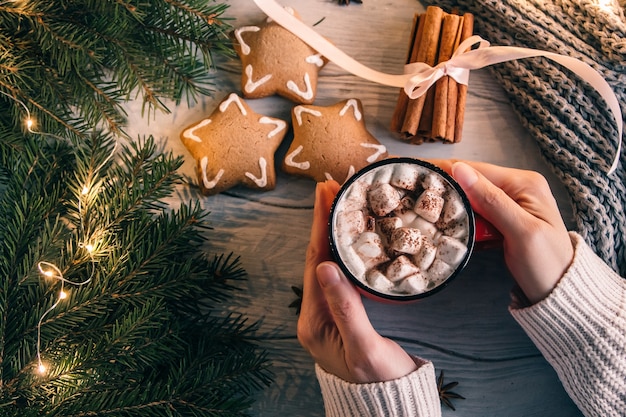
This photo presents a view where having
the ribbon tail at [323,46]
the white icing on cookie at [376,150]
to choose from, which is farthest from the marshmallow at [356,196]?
the ribbon tail at [323,46]

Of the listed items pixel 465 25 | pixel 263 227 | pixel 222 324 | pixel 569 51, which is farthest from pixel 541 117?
pixel 222 324

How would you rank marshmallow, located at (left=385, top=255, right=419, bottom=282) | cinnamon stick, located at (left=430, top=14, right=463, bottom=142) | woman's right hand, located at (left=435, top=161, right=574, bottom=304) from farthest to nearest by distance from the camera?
1. cinnamon stick, located at (left=430, top=14, right=463, bottom=142)
2. woman's right hand, located at (left=435, top=161, right=574, bottom=304)
3. marshmallow, located at (left=385, top=255, right=419, bottom=282)

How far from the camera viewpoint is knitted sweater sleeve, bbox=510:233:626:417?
98cm

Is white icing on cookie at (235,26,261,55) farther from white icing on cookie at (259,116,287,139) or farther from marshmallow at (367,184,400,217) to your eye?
marshmallow at (367,184,400,217)

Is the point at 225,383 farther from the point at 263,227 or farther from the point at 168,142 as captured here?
the point at 168,142

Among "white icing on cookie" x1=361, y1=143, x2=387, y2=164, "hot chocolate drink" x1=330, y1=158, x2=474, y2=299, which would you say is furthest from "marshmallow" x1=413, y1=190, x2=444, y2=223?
"white icing on cookie" x1=361, y1=143, x2=387, y2=164

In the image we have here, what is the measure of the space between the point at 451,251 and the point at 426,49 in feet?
1.63

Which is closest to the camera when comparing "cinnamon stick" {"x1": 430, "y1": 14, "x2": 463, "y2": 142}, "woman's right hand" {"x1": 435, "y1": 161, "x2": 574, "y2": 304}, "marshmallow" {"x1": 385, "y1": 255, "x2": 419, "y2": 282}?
"marshmallow" {"x1": 385, "y1": 255, "x2": 419, "y2": 282}

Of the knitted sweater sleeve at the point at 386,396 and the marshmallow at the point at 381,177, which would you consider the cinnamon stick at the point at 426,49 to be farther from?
the knitted sweater sleeve at the point at 386,396

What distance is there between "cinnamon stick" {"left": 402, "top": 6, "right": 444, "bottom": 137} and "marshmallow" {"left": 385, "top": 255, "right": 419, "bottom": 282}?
1.24 feet

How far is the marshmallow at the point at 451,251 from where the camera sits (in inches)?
32.0

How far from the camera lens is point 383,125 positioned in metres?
1.17

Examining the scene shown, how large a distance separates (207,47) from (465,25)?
55 cm

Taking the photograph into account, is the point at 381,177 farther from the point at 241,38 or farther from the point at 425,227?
the point at 241,38
